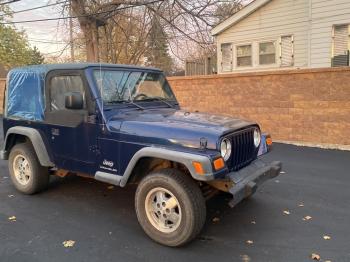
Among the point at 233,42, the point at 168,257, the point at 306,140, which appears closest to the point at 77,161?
the point at 168,257

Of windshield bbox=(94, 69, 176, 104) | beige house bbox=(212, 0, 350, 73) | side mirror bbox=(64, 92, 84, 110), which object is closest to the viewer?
side mirror bbox=(64, 92, 84, 110)

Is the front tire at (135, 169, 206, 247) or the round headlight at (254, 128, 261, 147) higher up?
the round headlight at (254, 128, 261, 147)

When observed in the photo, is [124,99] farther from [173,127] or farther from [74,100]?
[173,127]

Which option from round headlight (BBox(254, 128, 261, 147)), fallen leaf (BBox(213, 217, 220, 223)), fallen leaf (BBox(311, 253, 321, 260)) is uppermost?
round headlight (BBox(254, 128, 261, 147))

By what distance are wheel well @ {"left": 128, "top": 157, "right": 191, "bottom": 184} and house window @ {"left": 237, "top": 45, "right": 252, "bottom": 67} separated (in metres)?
11.4

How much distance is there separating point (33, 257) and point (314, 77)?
25.0ft

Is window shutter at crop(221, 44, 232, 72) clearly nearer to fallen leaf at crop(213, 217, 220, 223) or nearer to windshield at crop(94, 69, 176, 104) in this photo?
windshield at crop(94, 69, 176, 104)

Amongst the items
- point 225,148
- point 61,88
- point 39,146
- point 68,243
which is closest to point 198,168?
point 225,148

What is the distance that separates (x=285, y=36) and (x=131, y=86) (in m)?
10.4

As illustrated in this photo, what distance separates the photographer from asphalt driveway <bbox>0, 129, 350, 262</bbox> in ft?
11.9

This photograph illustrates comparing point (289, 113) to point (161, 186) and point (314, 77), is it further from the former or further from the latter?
point (161, 186)

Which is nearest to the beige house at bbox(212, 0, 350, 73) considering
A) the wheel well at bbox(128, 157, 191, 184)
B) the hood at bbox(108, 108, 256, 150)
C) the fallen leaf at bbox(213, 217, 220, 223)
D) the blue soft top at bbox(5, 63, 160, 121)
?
the blue soft top at bbox(5, 63, 160, 121)

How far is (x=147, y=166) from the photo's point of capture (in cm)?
418

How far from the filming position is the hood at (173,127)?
3648 millimetres
